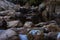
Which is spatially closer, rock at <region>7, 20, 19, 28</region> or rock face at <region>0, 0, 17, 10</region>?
rock at <region>7, 20, 19, 28</region>

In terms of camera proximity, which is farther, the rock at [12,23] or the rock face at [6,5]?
the rock face at [6,5]

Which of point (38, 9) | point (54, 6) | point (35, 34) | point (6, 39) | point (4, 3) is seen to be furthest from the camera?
point (4, 3)

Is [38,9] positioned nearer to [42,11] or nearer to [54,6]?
[42,11]

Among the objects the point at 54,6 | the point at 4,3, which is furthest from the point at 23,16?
the point at 4,3

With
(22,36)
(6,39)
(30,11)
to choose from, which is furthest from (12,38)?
(30,11)

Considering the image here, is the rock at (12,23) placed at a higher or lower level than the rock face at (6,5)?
lower

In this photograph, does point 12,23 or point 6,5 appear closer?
point 12,23

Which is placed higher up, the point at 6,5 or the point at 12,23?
the point at 6,5

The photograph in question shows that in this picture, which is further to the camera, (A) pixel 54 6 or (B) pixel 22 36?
(A) pixel 54 6

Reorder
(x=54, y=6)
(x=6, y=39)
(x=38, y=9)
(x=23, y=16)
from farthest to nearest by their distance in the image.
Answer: (x=38, y=9)
(x=54, y=6)
(x=23, y=16)
(x=6, y=39)

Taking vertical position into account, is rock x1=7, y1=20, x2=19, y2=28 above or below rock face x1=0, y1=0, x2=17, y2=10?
below

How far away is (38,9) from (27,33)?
16.9ft

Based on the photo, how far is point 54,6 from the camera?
1090 centimetres

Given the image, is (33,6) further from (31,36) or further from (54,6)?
(31,36)
